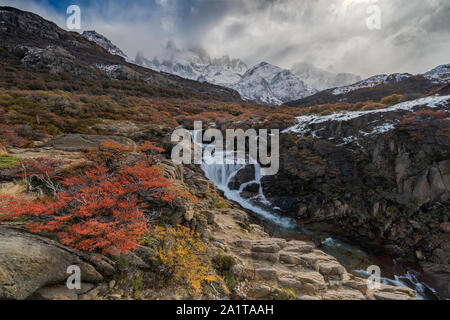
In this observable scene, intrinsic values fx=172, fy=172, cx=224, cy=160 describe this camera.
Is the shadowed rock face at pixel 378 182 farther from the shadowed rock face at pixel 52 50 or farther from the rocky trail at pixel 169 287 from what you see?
the shadowed rock face at pixel 52 50

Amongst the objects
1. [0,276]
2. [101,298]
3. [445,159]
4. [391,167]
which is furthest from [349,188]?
[0,276]

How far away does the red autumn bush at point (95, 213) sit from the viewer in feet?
11.8

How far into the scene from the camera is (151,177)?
5.88 meters

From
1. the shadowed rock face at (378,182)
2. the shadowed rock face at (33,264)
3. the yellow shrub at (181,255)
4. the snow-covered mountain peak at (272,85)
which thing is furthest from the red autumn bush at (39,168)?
the snow-covered mountain peak at (272,85)

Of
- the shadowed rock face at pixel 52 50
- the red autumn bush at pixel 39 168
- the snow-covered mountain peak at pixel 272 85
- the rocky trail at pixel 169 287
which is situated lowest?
the rocky trail at pixel 169 287

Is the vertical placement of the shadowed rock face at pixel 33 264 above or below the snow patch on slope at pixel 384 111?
below

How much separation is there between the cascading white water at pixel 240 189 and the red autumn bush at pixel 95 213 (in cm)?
1035

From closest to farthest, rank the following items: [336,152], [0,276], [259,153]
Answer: [0,276] < [336,152] < [259,153]

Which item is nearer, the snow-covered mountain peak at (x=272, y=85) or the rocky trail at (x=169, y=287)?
the rocky trail at (x=169, y=287)

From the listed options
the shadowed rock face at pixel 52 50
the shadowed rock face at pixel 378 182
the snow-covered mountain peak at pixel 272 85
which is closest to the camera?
the shadowed rock face at pixel 378 182

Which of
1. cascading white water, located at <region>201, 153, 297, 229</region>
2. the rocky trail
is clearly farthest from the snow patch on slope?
the rocky trail

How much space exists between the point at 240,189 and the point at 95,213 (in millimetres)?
13440
